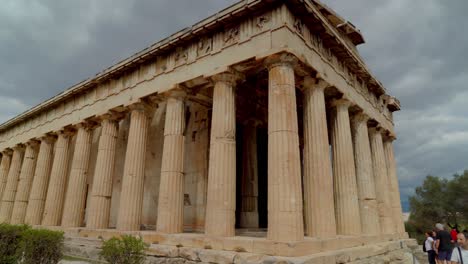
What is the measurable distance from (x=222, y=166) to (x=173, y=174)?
101 inches

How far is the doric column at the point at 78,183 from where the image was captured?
50.6 feet

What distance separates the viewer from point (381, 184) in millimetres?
15242

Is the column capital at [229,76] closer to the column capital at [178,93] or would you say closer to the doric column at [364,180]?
the column capital at [178,93]

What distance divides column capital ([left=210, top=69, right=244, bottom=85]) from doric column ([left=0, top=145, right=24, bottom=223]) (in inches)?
772

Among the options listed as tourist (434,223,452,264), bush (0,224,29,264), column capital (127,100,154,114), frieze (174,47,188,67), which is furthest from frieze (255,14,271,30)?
bush (0,224,29,264)

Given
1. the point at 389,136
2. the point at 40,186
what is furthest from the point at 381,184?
the point at 40,186

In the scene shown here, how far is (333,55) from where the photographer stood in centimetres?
1279

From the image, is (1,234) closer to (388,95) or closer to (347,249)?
(347,249)

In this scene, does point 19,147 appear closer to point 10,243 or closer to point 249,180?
point 10,243

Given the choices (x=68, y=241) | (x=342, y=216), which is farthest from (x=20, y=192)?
(x=342, y=216)

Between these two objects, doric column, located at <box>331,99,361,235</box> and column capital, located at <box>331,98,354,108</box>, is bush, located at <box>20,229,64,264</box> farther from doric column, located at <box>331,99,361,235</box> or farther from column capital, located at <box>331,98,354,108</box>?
column capital, located at <box>331,98,354,108</box>

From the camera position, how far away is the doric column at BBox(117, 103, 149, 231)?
41.2ft

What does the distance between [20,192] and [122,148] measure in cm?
869

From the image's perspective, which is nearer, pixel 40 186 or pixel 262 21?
pixel 262 21
